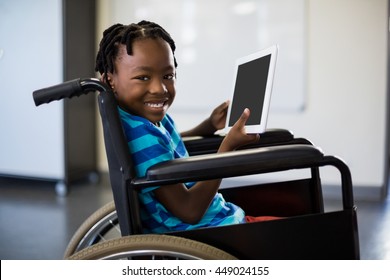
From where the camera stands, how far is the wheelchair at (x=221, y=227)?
0.75 meters

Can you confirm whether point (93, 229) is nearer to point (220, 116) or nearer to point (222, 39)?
point (220, 116)

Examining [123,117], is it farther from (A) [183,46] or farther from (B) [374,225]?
(A) [183,46]

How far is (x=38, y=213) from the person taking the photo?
93.3 inches

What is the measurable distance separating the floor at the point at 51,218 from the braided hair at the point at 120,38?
105 centimetres

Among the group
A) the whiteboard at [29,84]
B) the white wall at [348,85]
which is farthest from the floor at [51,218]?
the white wall at [348,85]

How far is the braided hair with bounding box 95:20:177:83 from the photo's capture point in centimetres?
86

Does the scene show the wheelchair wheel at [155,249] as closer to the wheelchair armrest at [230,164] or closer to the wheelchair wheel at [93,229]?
the wheelchair armrest at [230,164]

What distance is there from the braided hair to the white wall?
2.05 m

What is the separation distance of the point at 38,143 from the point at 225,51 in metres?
1.34

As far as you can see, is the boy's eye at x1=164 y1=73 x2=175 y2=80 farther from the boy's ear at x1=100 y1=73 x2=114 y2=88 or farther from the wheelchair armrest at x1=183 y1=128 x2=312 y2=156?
the wheelchair armrest at x1=183 y1=128 x2=312 y2=156

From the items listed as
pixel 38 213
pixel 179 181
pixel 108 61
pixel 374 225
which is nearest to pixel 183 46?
pixel 38 213

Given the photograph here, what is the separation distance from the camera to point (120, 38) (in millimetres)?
875

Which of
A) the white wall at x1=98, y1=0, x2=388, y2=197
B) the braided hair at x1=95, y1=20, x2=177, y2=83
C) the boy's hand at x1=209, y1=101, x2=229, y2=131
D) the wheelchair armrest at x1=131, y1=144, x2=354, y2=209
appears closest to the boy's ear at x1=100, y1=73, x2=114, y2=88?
the braided hair at x1=95, y1=20, x2=177, y2=83
